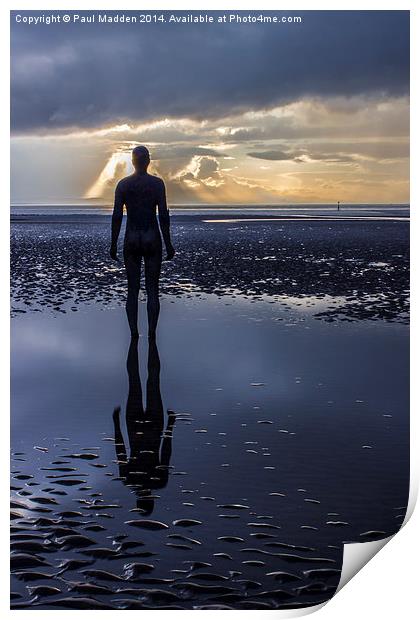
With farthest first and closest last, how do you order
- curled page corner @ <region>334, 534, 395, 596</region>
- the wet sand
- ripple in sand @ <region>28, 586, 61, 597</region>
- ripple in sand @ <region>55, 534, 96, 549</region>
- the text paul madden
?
1. the text paul madden
2. curled page corner @ <region>334, 534, 395, 596</region>
3. ripple in sand @ <region>55, 534, 96, 549</region>
4. the wet sand
5. ripple in sand @ <region>28, 586, 61, 597</region>

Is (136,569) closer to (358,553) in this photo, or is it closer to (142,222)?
(358,553)

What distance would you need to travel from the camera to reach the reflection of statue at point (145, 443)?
771cm

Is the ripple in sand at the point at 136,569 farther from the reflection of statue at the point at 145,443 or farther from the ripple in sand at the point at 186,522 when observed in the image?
the reflection of statue at the point at 145,443

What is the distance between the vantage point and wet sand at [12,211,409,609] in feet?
21.3

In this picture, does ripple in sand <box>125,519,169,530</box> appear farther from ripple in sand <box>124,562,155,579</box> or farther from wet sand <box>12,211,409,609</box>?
ripple in sand <box>124,562,155,579</box>

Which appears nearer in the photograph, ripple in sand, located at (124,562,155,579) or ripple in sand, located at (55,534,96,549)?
ripple in sand, located at (124,562,155,579)

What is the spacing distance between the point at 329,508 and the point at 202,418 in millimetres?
2186

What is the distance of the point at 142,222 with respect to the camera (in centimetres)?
1188

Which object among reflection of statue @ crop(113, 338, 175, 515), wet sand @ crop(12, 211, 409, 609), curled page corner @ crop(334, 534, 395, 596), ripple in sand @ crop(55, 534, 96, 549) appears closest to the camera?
wet sand @ crop(12, 211, 409, 609)

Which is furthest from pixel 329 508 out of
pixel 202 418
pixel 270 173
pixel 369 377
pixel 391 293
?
pixel 270 173

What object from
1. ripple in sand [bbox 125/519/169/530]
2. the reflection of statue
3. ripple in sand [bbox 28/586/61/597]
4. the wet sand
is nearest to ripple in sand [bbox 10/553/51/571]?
the wet sand

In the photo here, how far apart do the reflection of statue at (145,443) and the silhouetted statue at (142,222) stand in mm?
1561

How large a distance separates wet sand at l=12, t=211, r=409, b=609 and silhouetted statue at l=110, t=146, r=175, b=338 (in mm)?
914

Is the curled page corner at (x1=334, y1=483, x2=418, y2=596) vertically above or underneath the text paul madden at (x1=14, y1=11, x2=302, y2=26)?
underneath
